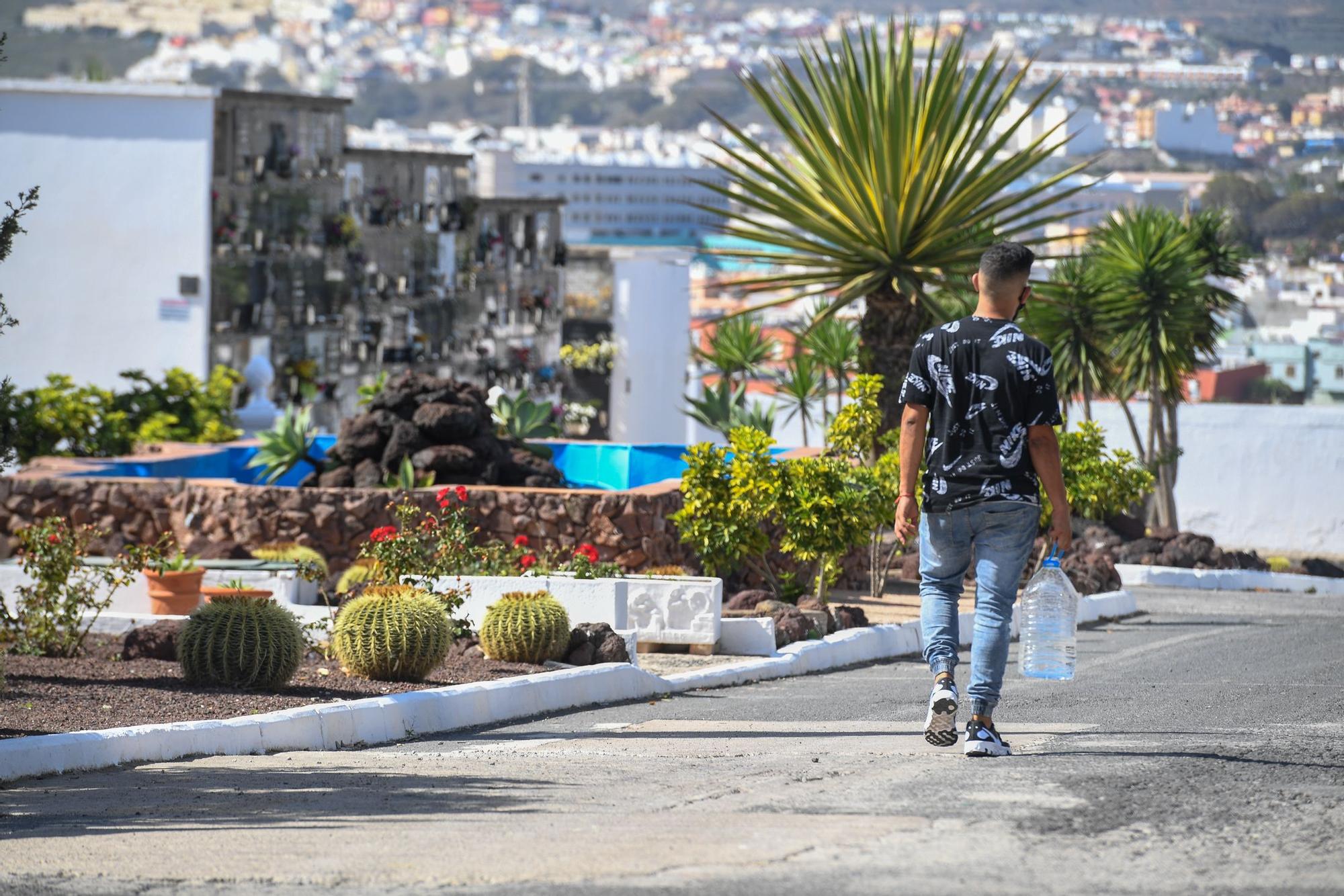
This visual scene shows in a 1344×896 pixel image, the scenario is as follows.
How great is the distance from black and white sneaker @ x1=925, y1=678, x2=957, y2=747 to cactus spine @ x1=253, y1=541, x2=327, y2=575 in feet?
32.3

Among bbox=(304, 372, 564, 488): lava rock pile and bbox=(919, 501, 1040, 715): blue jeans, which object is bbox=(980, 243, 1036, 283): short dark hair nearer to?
bbox=(919, 501, 1040, 715): blue jeans

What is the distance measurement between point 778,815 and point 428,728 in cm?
399

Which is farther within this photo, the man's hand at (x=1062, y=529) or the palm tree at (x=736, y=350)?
the palm tree at (x=736, y=350)

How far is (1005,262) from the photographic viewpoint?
7.39m

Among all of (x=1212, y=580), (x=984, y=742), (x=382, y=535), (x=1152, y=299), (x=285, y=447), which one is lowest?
(x=1212, y=580)

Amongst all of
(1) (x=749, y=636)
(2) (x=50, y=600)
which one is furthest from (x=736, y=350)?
(2) (x=50, y=600)

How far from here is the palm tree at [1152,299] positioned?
3128cm

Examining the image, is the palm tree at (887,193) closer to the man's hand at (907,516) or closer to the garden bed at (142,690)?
the garden bed at (142,690)

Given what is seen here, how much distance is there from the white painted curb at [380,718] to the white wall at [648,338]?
52.5m

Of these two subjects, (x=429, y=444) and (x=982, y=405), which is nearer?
(x=982, y=405)

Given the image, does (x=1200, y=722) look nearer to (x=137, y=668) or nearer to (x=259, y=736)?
(x=259, y=736)

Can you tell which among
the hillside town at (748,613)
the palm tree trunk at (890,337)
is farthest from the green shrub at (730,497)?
the palm tree trunk at (890,337)

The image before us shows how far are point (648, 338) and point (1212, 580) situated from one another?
44074 mm

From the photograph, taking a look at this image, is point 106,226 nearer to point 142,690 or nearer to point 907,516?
point 142,690
